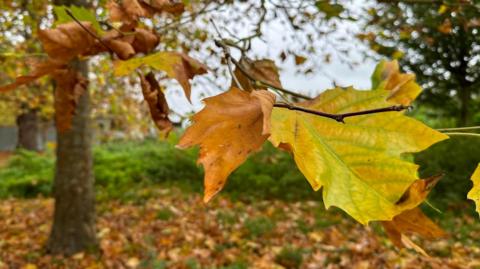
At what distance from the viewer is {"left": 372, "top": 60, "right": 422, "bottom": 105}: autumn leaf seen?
1.01 meters

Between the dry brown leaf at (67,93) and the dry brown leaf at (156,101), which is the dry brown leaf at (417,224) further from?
the dry brown leaf at (67,93)

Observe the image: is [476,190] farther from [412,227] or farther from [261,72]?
[261,72]

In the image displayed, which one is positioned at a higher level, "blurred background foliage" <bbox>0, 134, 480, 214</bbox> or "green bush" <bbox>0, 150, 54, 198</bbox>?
"green bush" <bbox>0, 150, 54, 198</bbox>

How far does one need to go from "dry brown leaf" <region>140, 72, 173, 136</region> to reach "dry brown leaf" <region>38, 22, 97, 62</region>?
152 millimetres

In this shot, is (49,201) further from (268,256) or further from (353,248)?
(353,248)

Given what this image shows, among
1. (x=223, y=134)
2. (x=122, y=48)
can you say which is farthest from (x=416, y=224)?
(x=122, y=48)

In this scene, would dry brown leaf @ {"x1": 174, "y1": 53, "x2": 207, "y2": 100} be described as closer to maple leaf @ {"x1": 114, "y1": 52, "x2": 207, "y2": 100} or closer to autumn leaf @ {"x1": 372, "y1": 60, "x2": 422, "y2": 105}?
maple leaf @ {"x1": 114, "y1": 52, "x2": 207, "y2": 100}

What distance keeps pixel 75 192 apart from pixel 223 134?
5.20 m

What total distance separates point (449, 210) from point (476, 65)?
19.3ft

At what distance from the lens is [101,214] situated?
727 cm

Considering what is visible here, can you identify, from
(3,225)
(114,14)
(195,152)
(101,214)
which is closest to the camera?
(114,14)

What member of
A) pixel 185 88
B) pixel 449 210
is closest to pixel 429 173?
pixel 449 210

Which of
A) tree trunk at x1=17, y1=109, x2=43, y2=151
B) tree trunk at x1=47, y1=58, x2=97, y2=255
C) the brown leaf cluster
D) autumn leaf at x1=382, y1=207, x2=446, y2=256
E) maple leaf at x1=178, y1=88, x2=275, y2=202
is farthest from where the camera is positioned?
tree trunk at x1=17, y1=109, x2=43, y2=151

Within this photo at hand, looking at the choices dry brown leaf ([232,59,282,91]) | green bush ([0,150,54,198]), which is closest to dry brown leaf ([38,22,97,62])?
dry brown leaf ([232,59,282,91])
